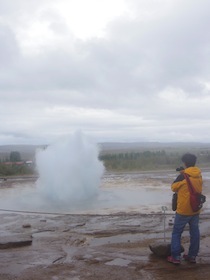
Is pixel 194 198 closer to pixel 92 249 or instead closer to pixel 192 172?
pixel 192 172

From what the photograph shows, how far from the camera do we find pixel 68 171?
17.0m

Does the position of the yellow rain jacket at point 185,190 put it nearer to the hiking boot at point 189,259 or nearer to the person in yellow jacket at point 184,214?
the person in yellow jacket at point 184,214

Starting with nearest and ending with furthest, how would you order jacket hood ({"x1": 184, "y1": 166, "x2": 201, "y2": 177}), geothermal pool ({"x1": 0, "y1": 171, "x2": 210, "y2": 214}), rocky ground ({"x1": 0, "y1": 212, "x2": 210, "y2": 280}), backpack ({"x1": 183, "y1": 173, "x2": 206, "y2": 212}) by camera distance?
rocky ground ({"x1": 0, "y1": 212, "x2": 210, "y2": 280}), backpack ({"x1": 183, "y1": 173, "x2": 206, "y2": 212}), jacket hood ({"x1": 184, "y1": 166, "x2": 201, "y2": 177}), geothermal pool ({"x1": 0, "y1": 171, "x2": 210, "y2": 214})

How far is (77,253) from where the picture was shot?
23.2 feet

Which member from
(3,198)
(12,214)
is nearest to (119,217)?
(12,214)

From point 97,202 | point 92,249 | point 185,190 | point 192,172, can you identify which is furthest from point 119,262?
point 97,202

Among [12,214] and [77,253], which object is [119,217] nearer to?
[12,214]

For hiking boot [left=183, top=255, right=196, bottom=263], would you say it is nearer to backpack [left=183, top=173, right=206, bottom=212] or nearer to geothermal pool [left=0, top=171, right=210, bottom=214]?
backpack [left=183, top=173, right=206, bottom=212]

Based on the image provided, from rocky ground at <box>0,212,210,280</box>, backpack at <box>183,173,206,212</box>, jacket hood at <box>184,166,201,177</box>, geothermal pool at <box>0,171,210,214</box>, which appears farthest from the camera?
geothermal pool at <box>0,171,210,214</box>

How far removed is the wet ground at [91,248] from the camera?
5.89 meters

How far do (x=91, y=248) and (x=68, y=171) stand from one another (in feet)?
31.5

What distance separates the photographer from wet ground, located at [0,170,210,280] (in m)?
5.89

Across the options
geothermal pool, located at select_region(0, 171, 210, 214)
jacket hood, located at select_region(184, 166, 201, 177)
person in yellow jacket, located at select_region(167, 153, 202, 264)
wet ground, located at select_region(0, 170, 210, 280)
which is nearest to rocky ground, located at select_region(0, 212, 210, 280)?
wet ground, located at select_region(0, 170, 210, 280)

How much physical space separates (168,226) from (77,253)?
10.7 feet
